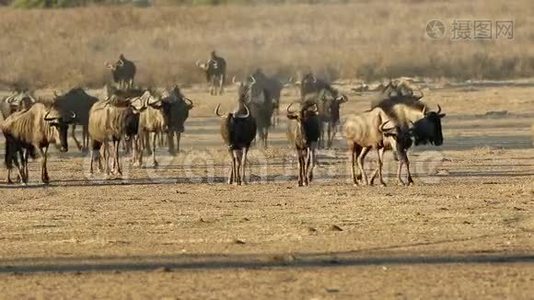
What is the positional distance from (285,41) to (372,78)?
692cm

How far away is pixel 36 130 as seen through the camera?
2555cm

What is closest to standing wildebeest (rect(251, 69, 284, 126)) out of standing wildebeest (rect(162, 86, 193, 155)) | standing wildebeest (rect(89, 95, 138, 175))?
standing wildebeest (rect(162, 86, 193, 155))

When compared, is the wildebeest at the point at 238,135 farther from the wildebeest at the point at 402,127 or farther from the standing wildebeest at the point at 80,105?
the standing wildebeest at the point at 80,105

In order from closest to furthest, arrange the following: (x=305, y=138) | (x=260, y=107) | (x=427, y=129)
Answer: (x=305, y=138) < (x=427, y=129) < (x=260, y=107)

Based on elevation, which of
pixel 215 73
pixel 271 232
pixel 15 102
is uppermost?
pixel 215 73

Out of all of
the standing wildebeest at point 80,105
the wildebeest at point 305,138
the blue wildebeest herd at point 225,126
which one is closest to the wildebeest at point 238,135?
the blue wildebeest herd at point 225,126

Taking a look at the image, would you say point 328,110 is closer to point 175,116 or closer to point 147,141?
point 175,116

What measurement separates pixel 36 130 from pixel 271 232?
30.3 feet

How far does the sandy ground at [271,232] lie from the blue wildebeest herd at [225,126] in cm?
49

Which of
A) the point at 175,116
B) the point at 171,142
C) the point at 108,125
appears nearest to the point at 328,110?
the point at 175,116

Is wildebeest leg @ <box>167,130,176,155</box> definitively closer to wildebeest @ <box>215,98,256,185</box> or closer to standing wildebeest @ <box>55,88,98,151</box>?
standing wildebeest @ <box>55,88,98,151</box>

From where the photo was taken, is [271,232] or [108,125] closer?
[271,232]

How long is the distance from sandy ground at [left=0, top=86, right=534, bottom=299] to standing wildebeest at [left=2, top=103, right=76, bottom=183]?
669 mm

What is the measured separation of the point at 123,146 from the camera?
31609 millimetres
